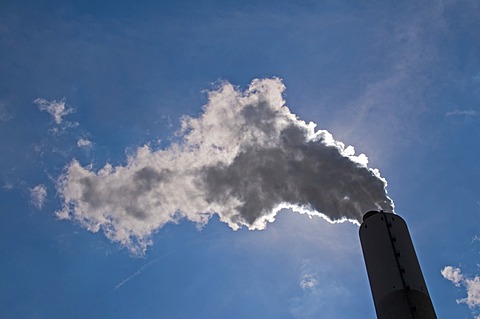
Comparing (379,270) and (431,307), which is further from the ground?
(379,270)

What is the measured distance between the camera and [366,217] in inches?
1164

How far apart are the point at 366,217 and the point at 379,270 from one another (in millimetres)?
4017

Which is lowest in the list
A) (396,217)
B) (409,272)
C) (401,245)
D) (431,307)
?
(431,307)

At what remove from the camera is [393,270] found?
25719mm

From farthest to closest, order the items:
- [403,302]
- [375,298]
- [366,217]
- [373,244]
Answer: [366,217] < [373,244] < [375,298] < [403,302]

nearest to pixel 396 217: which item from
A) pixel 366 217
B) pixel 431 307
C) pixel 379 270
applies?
pixel 366 217

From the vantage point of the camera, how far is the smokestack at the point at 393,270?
24.3m

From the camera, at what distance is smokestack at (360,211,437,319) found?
2428 cm

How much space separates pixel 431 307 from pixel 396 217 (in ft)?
18.1

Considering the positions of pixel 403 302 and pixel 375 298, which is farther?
pixel 375 298

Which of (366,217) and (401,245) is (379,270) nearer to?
(401,245)

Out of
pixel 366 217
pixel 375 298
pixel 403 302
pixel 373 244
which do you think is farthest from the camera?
pixel 366 217

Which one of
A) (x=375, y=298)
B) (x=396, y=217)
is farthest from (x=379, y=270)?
(x=396, y=217)

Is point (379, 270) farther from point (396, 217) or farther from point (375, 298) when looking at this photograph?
point (396, 217)
